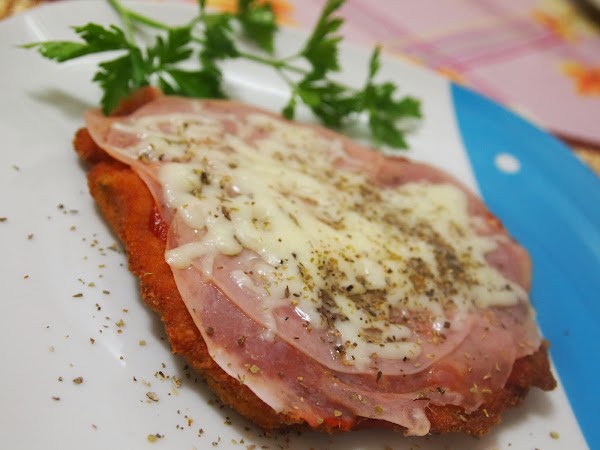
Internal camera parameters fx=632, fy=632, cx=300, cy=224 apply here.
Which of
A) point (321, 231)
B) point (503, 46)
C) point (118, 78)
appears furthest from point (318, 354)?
point (503, 46)

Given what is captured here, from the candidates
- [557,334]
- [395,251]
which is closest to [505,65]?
[557,334]

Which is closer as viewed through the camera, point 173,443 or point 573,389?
point 173,443

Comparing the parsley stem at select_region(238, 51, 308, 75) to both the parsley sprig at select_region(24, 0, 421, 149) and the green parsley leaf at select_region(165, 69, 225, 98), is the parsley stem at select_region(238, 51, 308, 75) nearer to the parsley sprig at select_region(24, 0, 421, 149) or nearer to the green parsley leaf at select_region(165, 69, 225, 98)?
the parsley sprig at select_region(24, 0, 421, 149)

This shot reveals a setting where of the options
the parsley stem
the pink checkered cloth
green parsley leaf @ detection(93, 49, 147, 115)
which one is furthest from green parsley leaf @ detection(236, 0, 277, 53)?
the pink checkered cloth

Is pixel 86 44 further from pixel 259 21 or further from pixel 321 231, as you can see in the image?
pixel 321 231

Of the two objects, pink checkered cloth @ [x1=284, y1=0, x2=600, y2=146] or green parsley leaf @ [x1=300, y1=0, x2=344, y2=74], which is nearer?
green parsley leaf @ [x1=300, y1=0, x2=344, y2=74]

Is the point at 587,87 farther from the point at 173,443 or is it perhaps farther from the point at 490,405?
the point at 173,443

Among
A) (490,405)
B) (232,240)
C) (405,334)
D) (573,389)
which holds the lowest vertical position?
(573,389)
